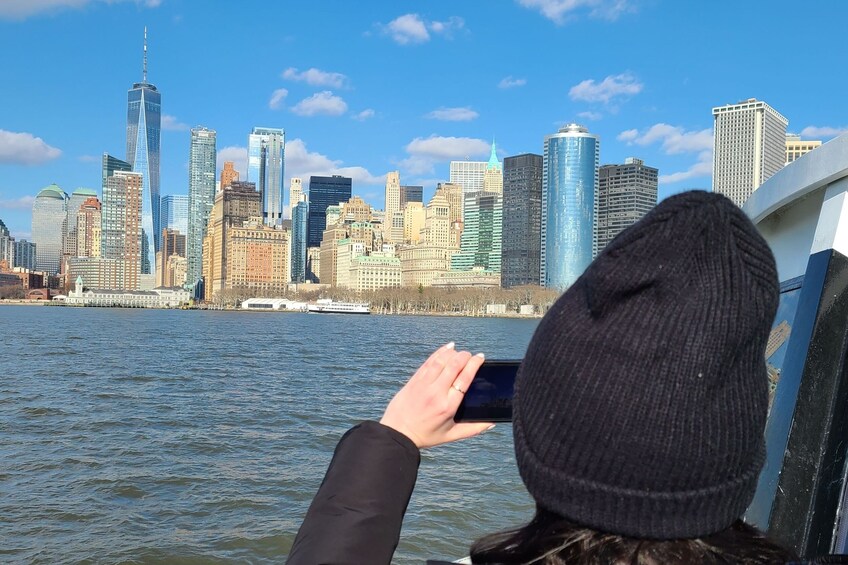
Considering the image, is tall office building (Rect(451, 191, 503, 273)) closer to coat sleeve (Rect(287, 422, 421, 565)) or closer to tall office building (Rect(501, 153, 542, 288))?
tall office building (Rect(501, 153, 542, 288))

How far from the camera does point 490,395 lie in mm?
1184

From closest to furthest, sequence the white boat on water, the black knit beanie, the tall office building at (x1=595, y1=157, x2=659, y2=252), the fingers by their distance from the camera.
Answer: the black knit beanie
the fingers
the tall office building at (x1=595, y1=157, x2=659, y2=252)
the white boat on water

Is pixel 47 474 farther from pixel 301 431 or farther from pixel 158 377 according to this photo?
pixel 158 377

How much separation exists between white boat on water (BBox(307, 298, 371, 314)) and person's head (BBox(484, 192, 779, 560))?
117m

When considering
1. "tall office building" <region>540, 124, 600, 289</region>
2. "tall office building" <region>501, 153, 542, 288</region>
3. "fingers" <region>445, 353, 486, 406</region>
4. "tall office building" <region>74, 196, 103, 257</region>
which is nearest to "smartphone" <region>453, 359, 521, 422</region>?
"fingers" <region>445, 353, 486, 406</region>

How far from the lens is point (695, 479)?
36.4 inches

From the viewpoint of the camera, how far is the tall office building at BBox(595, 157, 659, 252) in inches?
4075

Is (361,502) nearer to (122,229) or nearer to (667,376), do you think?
(667,376)

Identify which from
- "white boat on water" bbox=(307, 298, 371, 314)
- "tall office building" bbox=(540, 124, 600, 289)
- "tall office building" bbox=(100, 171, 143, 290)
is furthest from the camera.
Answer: "tall office building" bbox=(100, 171, 143, 290)

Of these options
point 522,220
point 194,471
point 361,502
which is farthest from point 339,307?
point 361,502

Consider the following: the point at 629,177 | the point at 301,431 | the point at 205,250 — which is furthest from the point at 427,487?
the point at 205,250

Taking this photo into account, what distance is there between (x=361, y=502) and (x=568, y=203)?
13342 centimetres

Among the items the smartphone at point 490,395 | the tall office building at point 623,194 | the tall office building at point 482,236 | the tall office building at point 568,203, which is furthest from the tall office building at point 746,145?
the smartphone at point 490,395

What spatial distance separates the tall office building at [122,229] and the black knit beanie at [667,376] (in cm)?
18161
